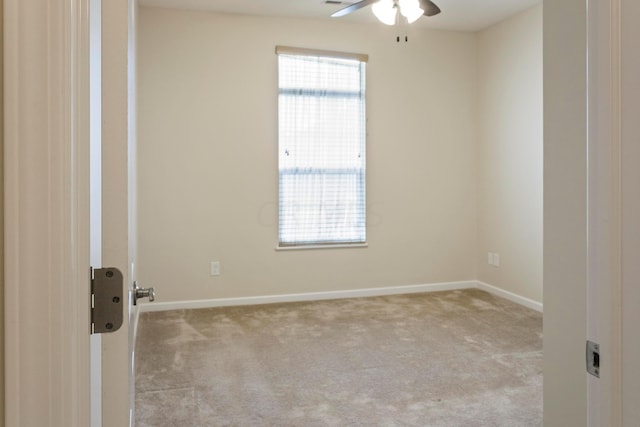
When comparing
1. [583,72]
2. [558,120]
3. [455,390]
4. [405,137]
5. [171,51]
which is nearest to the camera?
[583,72]

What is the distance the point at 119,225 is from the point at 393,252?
4.55 m

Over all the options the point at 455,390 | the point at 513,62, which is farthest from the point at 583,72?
the point at 513,62

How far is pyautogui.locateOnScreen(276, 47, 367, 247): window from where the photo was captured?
4742mm

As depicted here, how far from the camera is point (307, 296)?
486 cm

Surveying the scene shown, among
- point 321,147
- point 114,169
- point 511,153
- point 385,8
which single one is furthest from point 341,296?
point 114,169

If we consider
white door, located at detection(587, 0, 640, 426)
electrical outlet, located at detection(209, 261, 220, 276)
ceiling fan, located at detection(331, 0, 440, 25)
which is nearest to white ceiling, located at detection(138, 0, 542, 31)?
ceiling fan, located at detection(331, 0, 440, 25)

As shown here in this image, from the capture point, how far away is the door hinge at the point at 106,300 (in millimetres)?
644

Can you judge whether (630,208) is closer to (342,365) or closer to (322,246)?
(342,365)

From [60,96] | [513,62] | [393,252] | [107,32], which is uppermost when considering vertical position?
[513,62]

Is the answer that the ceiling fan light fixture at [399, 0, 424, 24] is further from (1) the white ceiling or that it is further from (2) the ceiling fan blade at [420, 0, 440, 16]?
(1) the white ceiling

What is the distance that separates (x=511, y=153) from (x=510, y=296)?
1.35 m

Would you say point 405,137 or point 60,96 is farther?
point 405,137

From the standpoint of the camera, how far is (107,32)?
0.69 metres

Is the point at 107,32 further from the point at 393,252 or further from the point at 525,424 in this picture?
the point at 393,252
